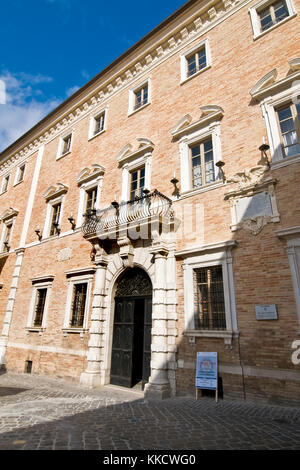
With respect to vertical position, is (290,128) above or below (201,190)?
above

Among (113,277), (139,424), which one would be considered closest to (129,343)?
(113,277)

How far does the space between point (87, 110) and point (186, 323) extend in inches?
517

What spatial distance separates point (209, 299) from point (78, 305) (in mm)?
5972

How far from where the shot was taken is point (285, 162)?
7371mm

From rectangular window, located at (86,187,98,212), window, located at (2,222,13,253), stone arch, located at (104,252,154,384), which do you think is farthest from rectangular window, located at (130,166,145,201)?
window, located at (2,222,13,253)

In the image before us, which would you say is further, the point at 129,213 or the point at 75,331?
the point at 75,331

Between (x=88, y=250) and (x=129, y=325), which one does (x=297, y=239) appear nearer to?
(x=129, y=325)

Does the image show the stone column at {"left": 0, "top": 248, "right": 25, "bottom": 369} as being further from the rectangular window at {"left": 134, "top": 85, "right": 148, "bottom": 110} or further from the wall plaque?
the wall plaque

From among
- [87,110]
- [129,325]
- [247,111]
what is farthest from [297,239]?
[87,110]

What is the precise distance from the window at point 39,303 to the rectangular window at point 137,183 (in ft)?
18.4

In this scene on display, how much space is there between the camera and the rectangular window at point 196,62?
1091 centimetres

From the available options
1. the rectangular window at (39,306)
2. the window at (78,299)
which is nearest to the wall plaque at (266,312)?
the window at (78,299)

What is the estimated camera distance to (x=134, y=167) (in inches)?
450

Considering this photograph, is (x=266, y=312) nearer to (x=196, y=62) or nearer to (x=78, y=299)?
(x=78, y=299)
